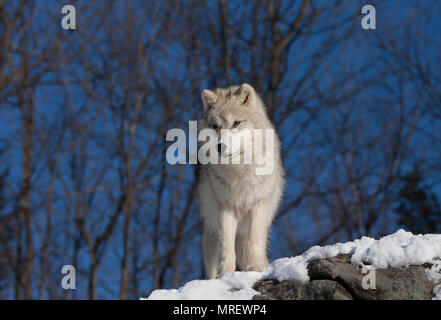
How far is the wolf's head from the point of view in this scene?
7922 millimetres

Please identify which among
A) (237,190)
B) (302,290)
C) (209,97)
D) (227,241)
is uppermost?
(209,97)

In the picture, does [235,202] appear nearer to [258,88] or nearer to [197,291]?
[197,291]

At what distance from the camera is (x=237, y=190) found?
8.20 meters

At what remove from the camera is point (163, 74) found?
2050 centimetres

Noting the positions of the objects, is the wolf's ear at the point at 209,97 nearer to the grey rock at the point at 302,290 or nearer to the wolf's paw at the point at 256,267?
the wolf's paw at the point at 256,267

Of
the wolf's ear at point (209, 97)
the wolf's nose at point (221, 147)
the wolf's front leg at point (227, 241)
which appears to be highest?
the wolf's ear at point (209, 97)

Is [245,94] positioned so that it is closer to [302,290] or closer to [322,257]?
[322,257]

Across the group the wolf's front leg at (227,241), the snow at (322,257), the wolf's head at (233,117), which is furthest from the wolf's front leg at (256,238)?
the snow at (322,257)

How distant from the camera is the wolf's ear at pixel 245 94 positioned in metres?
8.41

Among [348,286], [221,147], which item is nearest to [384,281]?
[348,286]

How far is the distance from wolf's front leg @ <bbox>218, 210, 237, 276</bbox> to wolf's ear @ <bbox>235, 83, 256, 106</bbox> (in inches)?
57.2

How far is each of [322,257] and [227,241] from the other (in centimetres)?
152

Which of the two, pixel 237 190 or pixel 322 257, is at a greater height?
pixel 237 190

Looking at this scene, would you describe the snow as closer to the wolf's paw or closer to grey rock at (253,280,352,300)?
grey rock at (253,280,352,300)
